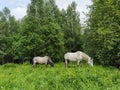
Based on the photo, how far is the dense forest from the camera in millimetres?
28297

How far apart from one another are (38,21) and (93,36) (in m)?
20.6

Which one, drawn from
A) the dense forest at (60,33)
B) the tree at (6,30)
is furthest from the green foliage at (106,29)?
the tree at (6,30)

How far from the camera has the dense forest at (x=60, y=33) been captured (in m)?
28.3

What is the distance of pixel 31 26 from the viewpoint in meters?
50.0

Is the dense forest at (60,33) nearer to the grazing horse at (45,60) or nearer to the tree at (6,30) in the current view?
the tree at (6,30)

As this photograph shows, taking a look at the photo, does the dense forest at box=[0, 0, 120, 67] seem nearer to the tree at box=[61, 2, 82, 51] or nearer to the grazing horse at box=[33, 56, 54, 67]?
the tree at box=[61, 2, 82, 51]

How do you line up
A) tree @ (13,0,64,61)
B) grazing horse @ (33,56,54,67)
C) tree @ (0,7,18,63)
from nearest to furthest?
grazing horse @ (33,56,54,67) → tree @ (13,0,64,61) → tree @ (0,7,18,63)

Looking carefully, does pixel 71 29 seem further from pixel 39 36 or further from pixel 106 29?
pixel 106 29

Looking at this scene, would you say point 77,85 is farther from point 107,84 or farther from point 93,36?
point 93,36

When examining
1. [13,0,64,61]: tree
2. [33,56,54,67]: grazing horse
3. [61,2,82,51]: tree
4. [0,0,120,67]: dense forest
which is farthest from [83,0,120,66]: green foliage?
[61,2,82,51]: tree

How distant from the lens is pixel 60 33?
165 feet

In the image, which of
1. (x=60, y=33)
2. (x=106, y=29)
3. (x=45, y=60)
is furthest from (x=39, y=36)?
(x=106, y=29)

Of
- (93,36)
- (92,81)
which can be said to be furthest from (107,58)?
(92,81)

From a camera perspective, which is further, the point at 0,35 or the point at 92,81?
the point at 0,35
